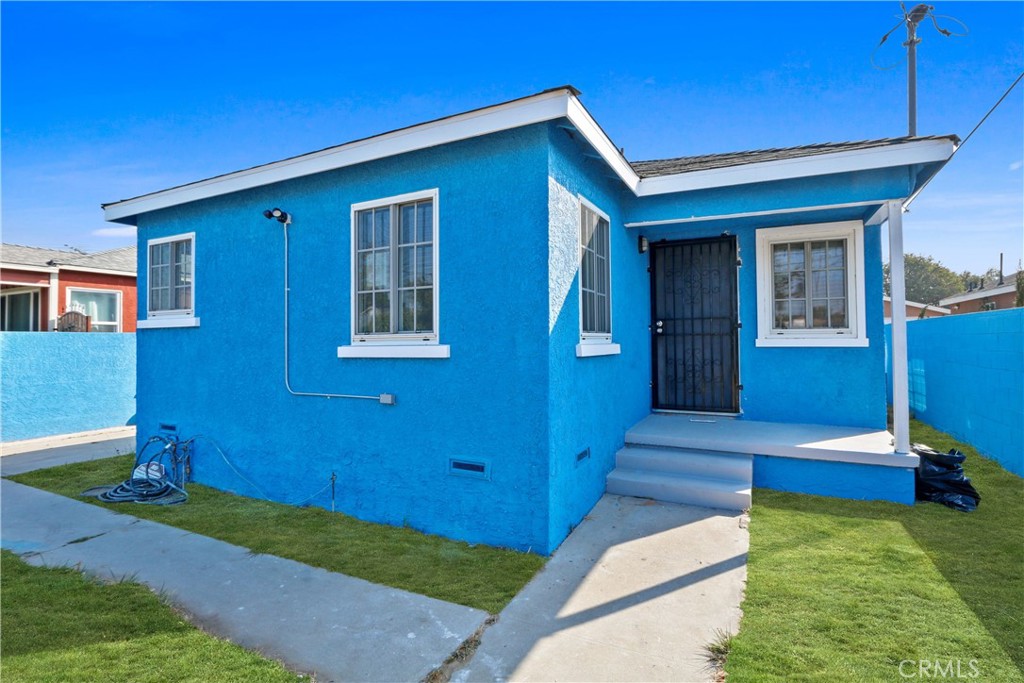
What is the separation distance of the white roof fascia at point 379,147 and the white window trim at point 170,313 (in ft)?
1.34

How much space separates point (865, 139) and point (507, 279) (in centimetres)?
473

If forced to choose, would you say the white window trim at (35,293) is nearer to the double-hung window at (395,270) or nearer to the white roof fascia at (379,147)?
the white roof fascia at (379,147)

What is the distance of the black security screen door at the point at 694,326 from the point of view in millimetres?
6727

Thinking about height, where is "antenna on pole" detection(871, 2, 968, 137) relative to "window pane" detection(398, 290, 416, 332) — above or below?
above

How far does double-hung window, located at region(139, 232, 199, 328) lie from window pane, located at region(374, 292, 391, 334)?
2.82 metres

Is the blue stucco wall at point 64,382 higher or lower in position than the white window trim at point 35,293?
lower

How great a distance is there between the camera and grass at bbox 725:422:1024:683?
2.46 m

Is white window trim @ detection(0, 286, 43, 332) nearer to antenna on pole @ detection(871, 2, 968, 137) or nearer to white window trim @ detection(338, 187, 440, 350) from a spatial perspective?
white window trim @ detection(338, 187, 440, 350)

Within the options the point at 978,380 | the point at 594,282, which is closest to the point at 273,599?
the point at 594,282

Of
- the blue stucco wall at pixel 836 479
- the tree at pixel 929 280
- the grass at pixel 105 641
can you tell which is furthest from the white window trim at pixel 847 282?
the tree at pixel 929 280

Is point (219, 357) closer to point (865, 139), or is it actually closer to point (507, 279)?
point (507, 279)

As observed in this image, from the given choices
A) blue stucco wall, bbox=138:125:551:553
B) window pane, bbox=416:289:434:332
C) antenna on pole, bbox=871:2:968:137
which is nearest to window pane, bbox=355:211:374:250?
blue stucco wall, bbox=138:125:551:553

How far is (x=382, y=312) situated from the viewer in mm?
4699

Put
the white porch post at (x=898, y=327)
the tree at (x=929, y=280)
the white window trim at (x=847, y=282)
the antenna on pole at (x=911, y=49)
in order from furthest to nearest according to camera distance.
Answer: the tree at (x=929, y=280)
the antenna on pole at (x=911, y=49)
the white window trim at (x=847, y=282)
the white porch post at (x=898, y=327)
